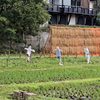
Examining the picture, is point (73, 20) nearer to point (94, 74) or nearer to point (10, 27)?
point (10, 27)

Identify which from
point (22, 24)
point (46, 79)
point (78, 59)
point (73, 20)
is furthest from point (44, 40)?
point (46, 79)

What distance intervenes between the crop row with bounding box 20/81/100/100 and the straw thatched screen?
56.2 ft

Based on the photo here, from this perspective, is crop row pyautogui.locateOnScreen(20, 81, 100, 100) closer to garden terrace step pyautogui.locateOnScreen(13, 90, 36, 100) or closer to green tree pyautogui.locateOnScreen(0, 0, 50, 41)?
garden terrace step pyautogui.locateOnScreen(13, 90, 36, 100)

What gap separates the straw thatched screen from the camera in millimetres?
36000

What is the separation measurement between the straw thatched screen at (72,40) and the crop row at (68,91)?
1712 cm

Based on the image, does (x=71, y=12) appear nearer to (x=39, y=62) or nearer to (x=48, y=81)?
(x=39, y=62)

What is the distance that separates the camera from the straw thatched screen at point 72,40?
3600 centimetres

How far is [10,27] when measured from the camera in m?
36.2

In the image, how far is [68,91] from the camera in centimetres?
1712

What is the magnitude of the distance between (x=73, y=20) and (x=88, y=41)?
13981mm

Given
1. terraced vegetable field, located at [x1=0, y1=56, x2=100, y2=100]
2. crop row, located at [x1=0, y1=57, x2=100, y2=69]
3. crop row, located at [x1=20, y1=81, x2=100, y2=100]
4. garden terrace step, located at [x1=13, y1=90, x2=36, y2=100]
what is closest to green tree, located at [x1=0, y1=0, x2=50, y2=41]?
crop row, located at [x1=0, y1=57, x2=100, y2=69]

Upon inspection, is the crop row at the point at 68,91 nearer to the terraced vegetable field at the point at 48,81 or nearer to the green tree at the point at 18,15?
the terraced vegetable field at the point at 48,81

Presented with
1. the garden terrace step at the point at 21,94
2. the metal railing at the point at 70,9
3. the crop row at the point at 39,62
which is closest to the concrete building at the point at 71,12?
the metal railing at the point at 70,9

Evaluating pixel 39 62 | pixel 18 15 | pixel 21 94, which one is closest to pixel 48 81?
pixel 21 94
